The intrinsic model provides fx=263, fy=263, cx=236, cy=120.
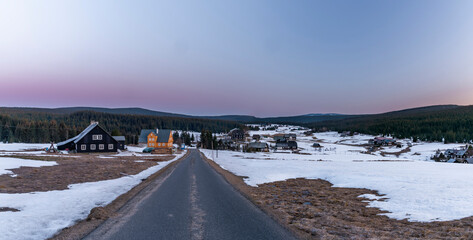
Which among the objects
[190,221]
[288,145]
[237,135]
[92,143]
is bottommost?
[288,145]

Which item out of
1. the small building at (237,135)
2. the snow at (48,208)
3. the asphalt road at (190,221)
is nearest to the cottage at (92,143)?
the snow at (48,208)

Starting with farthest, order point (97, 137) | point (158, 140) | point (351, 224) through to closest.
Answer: point (158, 140) < point (97, 137) < point (351, 224)

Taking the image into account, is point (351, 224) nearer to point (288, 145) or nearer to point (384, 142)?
point (288, 145)

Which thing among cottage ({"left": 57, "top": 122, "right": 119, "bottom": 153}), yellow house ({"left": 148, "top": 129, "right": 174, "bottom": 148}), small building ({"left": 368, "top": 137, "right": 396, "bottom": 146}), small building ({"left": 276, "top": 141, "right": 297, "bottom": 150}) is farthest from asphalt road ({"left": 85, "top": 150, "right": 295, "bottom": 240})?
small building ({"left": 368, "top": 137, "right": 396, "bottom": 146})

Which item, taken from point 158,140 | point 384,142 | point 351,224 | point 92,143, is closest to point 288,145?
point 158,140

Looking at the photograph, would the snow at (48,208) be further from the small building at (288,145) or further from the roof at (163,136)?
the small building at (288,145)

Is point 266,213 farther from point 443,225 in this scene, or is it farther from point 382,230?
point 443,225

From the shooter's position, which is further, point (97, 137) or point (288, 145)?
point (288, 145)

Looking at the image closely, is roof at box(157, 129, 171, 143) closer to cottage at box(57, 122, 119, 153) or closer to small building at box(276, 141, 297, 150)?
cottage at box(57, 122, 119, 153)

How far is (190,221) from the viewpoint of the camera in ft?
28.6

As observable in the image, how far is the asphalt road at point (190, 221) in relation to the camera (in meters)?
7.31

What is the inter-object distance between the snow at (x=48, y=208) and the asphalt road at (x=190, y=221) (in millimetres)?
1504

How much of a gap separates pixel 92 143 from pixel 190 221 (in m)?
65.1

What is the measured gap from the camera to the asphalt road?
288 inches
